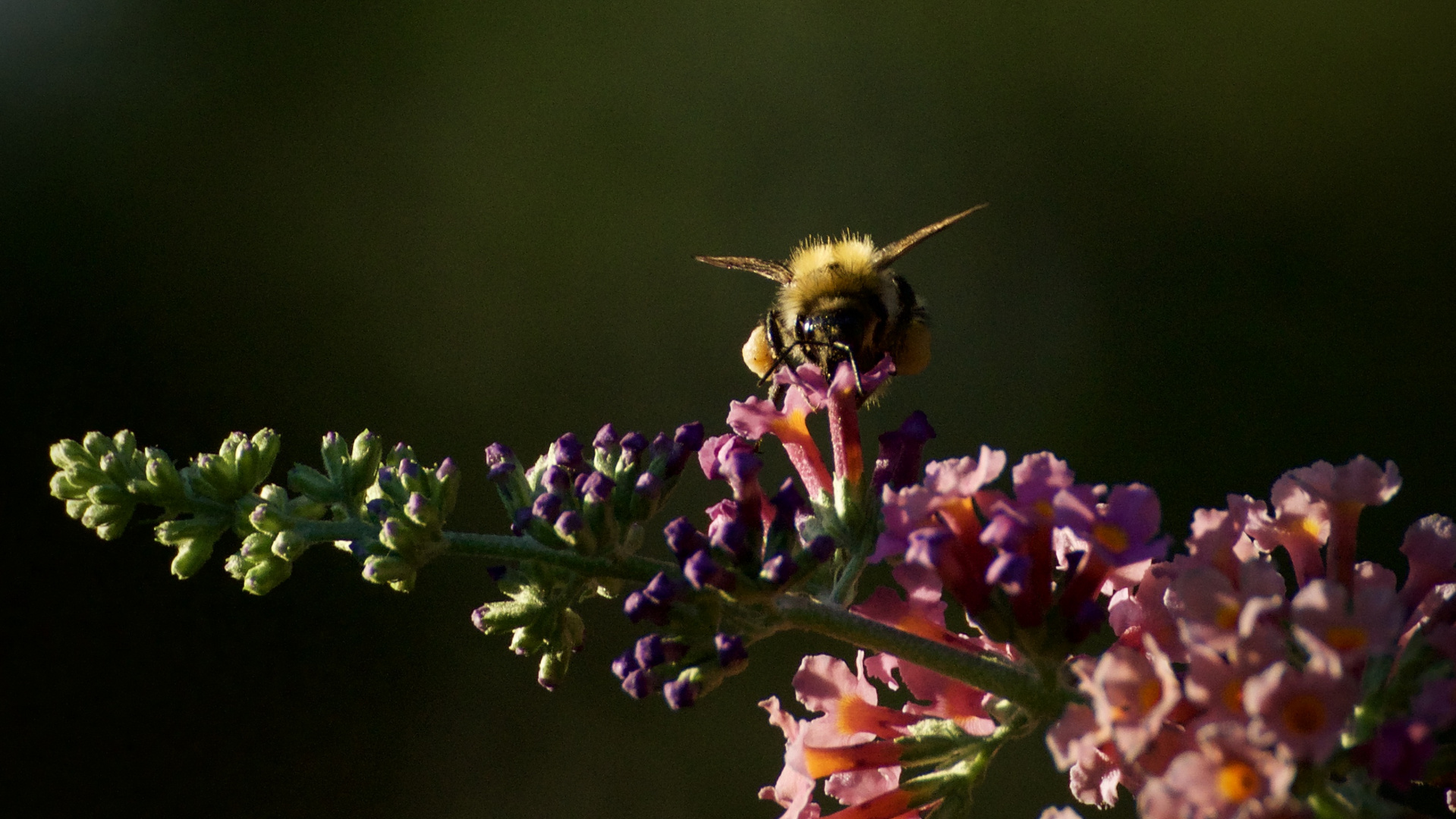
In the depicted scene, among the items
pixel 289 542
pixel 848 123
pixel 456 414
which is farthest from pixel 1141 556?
pixel 848 123

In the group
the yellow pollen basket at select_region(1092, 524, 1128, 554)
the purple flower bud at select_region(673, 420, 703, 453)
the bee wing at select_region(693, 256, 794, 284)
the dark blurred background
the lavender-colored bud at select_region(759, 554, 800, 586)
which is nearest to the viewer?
the yellow pollen basket at select_region(1092, 524, 1128, 554)

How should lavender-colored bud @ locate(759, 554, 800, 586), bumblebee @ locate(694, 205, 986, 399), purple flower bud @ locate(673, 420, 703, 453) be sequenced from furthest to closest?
bumblebee @ locate(694, 205, 986, 399), purple flower bud @ locate(673, 420, 703, 453), lavender-colored bud @ locate(759, 554, 800, 586)

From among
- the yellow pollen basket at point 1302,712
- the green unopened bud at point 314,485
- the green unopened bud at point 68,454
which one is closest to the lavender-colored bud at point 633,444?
the green unopened bud at point 314,485

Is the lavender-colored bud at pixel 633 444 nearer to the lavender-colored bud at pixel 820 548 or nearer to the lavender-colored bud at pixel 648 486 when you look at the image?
the lavender-colored bud at pixel 648 486

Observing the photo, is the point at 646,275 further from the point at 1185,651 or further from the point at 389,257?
the point at 1185,651

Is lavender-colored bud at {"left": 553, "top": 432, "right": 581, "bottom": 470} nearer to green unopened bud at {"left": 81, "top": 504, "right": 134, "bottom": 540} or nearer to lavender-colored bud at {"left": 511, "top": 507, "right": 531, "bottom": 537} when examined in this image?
lavender-colored bud at {"left": 511, "top": 507, "right": 531, "bottom": 537}

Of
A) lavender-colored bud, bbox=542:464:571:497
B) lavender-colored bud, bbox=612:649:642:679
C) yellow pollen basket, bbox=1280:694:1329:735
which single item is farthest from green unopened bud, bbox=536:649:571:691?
yellow pollen basket, bbox=1280:694:1329:735

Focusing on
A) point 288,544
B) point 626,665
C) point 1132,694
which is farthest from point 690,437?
point 1132,694
